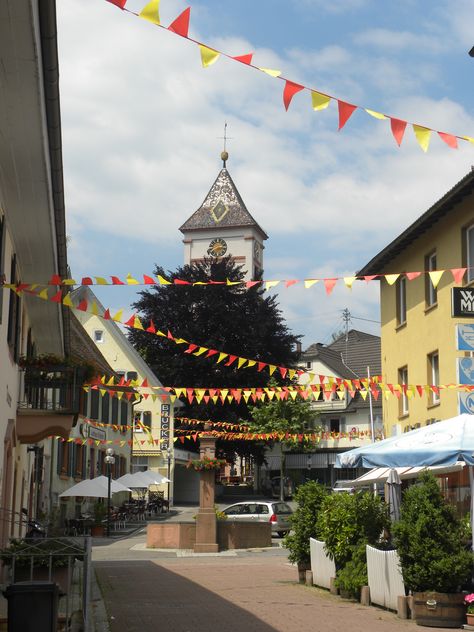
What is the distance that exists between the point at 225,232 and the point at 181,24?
98.0 m

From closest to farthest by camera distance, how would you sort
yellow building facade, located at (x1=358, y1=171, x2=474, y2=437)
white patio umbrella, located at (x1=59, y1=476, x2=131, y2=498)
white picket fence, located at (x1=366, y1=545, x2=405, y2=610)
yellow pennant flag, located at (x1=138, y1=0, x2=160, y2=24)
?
1. yellow pennant flag, located at (x1=138, y1=0, x2=160, y2=24)
2. white picket fence, located at (x1=366, y1=545, x2=405, y2=610)
3. yellow building facade, located at (x1=358, y1=171, x2=474, y2=437)
4. white patio umbrella, located at (x1=59, y1=476, x2=131, y2=498)

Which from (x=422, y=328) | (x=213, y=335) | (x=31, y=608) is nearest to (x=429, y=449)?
(x=31, y=608)

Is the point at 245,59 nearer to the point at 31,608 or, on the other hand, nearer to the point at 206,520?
the point at 31,608

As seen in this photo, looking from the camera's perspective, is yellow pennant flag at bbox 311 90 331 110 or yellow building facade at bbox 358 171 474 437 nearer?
yellow pennant flag at bbox 311 90 331 110

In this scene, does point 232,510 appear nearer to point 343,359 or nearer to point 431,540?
point 431,540

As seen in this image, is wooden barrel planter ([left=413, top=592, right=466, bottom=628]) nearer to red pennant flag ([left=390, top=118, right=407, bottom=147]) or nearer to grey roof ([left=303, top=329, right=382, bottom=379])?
red pennant flag ([left=390, top=118, right=407, bottom=147])

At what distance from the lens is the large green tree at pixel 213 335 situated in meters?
57.4

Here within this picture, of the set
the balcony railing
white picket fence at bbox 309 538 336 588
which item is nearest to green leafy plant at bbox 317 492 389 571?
white picket fence at bbox 309 538 336 588

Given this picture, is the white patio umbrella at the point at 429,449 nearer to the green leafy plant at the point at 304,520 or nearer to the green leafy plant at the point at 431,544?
the green leafy plant at the point at 431,544

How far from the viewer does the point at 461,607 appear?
12.9 meters

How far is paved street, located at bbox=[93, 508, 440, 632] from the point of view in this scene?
42.8 ft

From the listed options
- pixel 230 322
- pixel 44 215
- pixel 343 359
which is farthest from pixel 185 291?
pixel 44 215

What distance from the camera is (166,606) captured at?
15.4 m

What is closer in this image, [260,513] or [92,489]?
[92,489]
